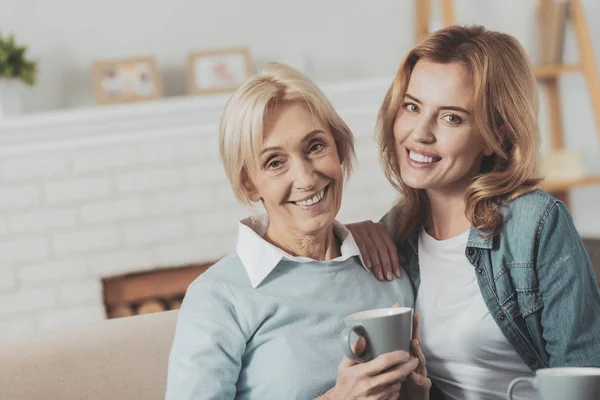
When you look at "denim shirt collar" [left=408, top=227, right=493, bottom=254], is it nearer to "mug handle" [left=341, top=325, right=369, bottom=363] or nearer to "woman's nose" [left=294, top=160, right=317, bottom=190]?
"woman's nose" [left=294, top=160, right=317, bottom=190]

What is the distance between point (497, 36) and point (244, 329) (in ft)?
2.43

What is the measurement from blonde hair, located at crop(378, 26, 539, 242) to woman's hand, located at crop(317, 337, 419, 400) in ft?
1.36

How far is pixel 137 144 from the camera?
387cm

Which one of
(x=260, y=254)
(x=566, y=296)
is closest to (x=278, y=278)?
(x=260, y=254)

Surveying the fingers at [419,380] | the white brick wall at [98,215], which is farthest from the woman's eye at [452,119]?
the white brick wall at [98,215]

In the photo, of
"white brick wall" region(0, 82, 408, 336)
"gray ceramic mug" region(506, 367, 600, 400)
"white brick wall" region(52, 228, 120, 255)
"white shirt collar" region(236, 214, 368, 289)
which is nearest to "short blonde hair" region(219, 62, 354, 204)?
"white shirt collar" region(236, 214, 368, 289)

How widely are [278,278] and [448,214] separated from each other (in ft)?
1.29

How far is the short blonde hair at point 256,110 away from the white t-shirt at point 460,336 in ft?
1.22

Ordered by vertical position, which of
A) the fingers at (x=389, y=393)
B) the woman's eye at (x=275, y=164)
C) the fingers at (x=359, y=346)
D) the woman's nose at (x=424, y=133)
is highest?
the woman's nose at (x=424, y=133)

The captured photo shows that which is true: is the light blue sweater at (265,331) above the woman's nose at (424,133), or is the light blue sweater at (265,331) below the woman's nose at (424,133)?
below

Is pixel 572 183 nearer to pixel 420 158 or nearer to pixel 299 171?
pixel 420 158

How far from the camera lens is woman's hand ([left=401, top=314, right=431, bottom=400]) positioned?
1369 mm

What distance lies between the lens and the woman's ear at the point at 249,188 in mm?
1613

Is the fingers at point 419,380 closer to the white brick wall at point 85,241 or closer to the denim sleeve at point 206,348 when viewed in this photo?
the denim sleeve at point 206,348
